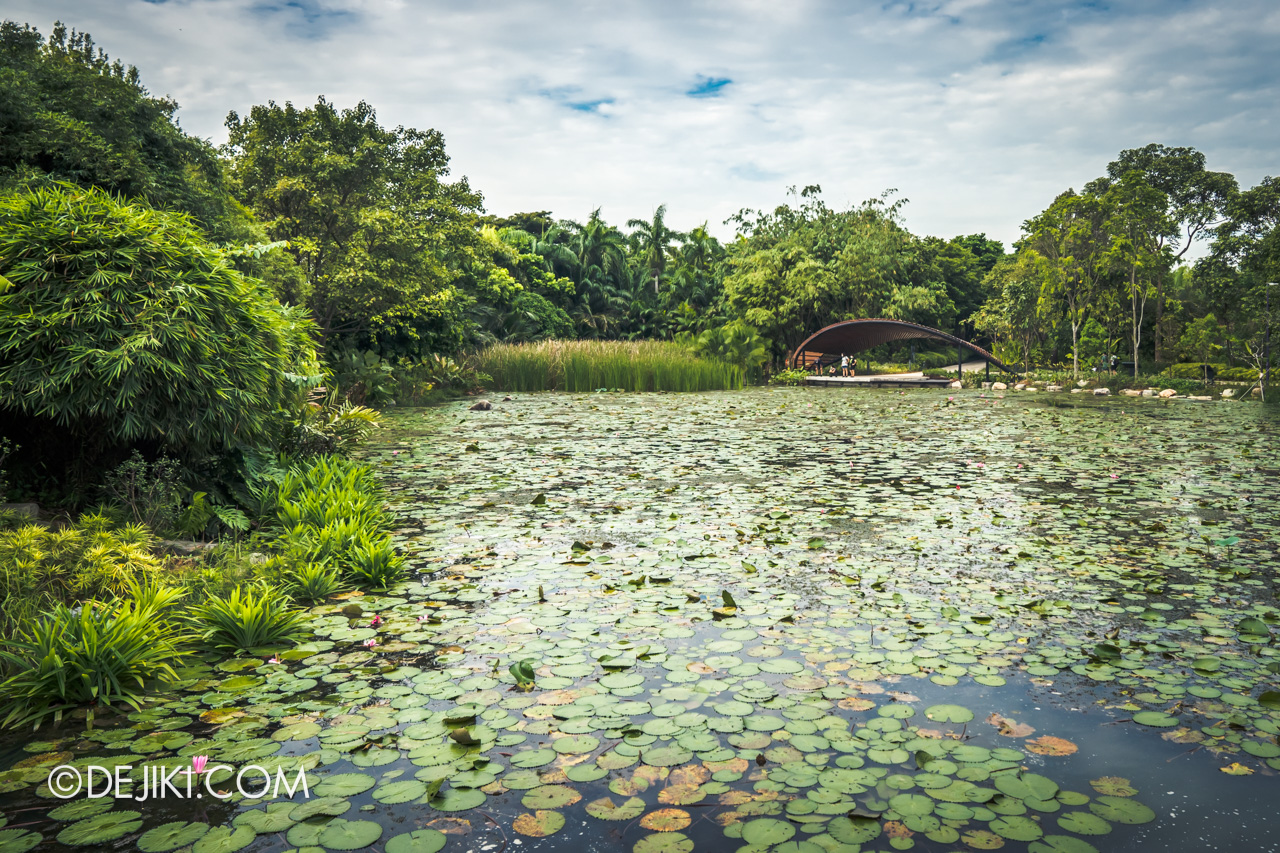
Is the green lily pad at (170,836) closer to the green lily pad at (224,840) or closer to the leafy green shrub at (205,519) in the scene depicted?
the green lily pad at (224,840)

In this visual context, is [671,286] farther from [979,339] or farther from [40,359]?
[40,359]

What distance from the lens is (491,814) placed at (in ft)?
7.41

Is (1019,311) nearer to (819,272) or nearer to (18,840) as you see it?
(819,272)

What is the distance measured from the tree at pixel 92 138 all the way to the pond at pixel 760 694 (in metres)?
5.83

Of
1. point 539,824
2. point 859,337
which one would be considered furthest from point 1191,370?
point 539,824

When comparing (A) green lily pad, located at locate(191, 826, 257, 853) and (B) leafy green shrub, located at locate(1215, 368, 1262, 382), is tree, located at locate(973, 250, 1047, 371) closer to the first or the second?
(B) leafy green shrub, located at locate(1215, 368, 1262, 382)

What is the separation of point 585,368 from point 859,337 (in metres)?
13.7

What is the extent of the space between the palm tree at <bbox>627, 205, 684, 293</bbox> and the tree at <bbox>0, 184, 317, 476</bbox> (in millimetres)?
33679

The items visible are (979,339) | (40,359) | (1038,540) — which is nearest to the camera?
(40,359)

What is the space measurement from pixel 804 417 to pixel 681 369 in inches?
386

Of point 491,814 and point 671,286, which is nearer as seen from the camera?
point 491,814

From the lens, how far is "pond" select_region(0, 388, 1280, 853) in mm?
2223

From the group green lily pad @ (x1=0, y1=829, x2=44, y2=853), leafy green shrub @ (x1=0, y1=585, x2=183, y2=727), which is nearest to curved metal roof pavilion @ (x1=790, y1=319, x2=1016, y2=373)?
leafy green shrub @ (x1=0, y1=585, x2=183, y2=727)

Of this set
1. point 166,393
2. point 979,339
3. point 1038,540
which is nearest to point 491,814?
point 166,393
